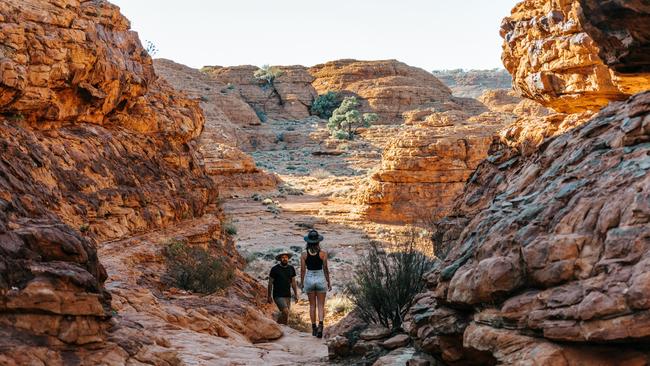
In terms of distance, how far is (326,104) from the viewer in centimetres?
6406

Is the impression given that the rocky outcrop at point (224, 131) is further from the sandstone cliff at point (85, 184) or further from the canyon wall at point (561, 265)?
the canyon wall at point (561, 265)

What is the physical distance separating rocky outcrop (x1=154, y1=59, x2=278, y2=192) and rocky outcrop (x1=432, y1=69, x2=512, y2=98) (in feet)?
175

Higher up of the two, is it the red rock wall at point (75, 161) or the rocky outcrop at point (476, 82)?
the rocky outcrop at point (476, 82)

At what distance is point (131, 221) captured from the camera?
11.5 metres

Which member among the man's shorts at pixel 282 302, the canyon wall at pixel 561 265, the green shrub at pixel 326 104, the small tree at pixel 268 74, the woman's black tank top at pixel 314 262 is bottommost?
the man's shorts at pixel 282 302

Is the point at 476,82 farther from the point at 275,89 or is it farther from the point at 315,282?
the point at 315,282

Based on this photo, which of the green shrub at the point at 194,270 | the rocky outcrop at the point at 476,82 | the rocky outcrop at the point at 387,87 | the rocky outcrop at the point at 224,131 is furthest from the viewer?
the rocky outcrop at the point at 476,82

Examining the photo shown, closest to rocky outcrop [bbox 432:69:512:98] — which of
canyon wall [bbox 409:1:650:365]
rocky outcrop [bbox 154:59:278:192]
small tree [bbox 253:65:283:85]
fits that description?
small tree [bbox 253:65:283:85]

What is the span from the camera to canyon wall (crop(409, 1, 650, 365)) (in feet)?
10.9

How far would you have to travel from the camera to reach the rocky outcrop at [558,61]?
1020 cm

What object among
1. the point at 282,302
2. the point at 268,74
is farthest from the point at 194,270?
the point at 268,74

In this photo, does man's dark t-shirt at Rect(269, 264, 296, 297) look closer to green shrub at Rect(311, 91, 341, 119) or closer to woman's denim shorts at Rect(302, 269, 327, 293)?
woman's denim shorts at Rect(302, 269, 327, 293)

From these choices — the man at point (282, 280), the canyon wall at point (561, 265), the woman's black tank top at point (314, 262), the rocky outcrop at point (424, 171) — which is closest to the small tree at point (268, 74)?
the rocky outcrop at point (424, 171)

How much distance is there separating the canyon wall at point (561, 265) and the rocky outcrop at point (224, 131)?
28.3m
